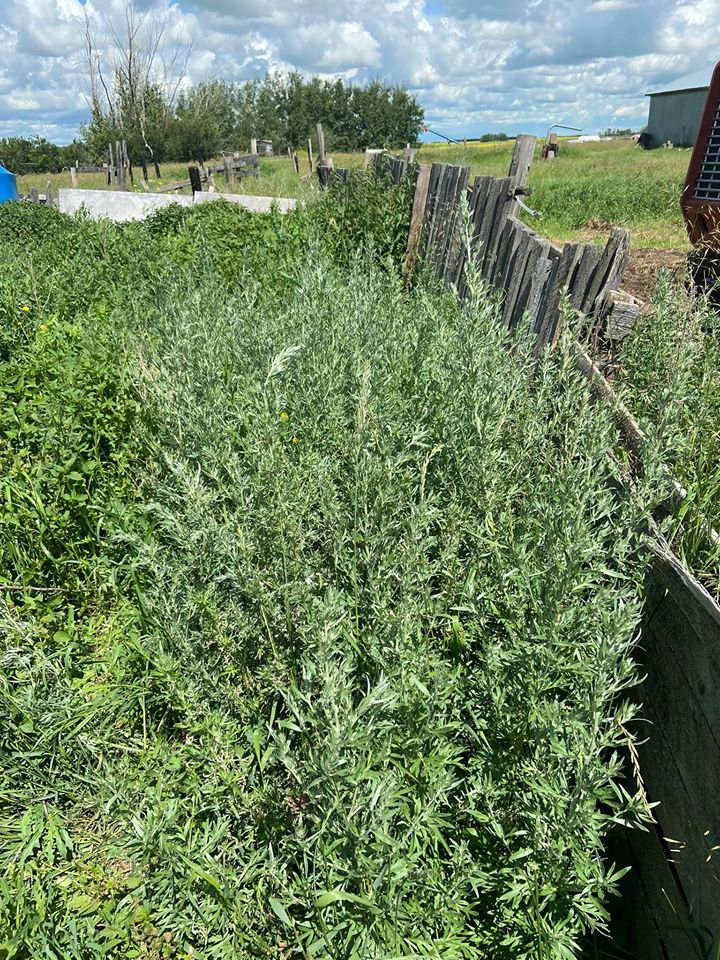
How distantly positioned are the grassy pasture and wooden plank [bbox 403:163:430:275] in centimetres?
404

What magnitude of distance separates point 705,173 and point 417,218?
3.01 meters

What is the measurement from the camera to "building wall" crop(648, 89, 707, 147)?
4447 centimetres

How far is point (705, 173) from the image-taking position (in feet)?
Result: 18.8

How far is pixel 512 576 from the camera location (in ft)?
6.95

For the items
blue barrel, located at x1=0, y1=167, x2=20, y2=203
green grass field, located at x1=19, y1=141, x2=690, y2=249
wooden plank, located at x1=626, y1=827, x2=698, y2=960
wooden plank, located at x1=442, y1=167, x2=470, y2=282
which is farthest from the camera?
blue barrel, located at x1=0, y1=167, x2=20, y2=203

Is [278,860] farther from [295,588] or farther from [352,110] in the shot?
[352,110]

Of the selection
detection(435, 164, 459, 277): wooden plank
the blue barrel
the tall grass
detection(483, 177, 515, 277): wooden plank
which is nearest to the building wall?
the blue barrel

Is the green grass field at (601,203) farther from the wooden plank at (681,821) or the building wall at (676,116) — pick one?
the building wall at (676,116)

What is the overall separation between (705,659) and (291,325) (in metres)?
2.89

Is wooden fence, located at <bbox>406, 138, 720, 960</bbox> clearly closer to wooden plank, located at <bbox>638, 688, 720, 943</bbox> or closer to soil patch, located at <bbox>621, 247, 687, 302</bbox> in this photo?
wooden plank, located at <bbox>638, 688, 720, 943</bbox>

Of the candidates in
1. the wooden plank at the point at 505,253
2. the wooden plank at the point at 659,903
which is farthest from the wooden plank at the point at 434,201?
the wooden plank at the point at 659,903

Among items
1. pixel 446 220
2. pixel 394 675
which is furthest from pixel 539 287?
pixel 394 675

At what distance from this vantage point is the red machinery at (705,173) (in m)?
5.56

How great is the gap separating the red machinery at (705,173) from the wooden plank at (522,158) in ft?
4.58
